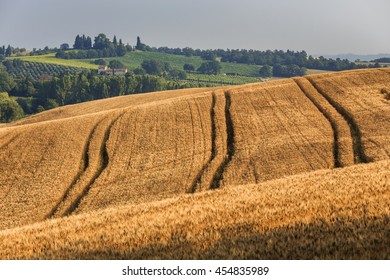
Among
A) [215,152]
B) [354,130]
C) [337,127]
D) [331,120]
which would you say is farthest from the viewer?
[331,120]

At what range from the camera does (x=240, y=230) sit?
16734 millimetres

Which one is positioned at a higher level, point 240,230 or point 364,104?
point 364,104

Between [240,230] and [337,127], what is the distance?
4009 cm

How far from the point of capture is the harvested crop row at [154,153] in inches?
1636

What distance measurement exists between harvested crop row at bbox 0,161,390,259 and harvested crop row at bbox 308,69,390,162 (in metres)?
23.0

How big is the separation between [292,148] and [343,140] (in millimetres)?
5732

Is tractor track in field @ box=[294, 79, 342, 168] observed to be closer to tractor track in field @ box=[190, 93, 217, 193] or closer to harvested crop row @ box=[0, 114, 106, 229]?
tractor track in field @ box=[190, 93, 217, 193]

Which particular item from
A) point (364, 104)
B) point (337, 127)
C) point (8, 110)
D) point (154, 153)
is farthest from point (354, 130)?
point (8, 110)

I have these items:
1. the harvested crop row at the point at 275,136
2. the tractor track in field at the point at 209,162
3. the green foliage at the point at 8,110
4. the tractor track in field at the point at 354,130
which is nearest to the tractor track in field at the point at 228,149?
the harvested crop row at the point at 275,136

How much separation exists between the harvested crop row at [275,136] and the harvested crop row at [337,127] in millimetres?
703

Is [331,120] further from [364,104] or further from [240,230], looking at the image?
[240,230]

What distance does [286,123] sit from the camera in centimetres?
5678

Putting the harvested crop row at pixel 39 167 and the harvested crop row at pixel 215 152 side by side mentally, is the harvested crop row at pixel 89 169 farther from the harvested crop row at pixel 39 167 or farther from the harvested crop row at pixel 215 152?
the harvested crop row at pixel 215 152

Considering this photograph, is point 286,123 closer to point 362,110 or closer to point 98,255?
point 362,110
